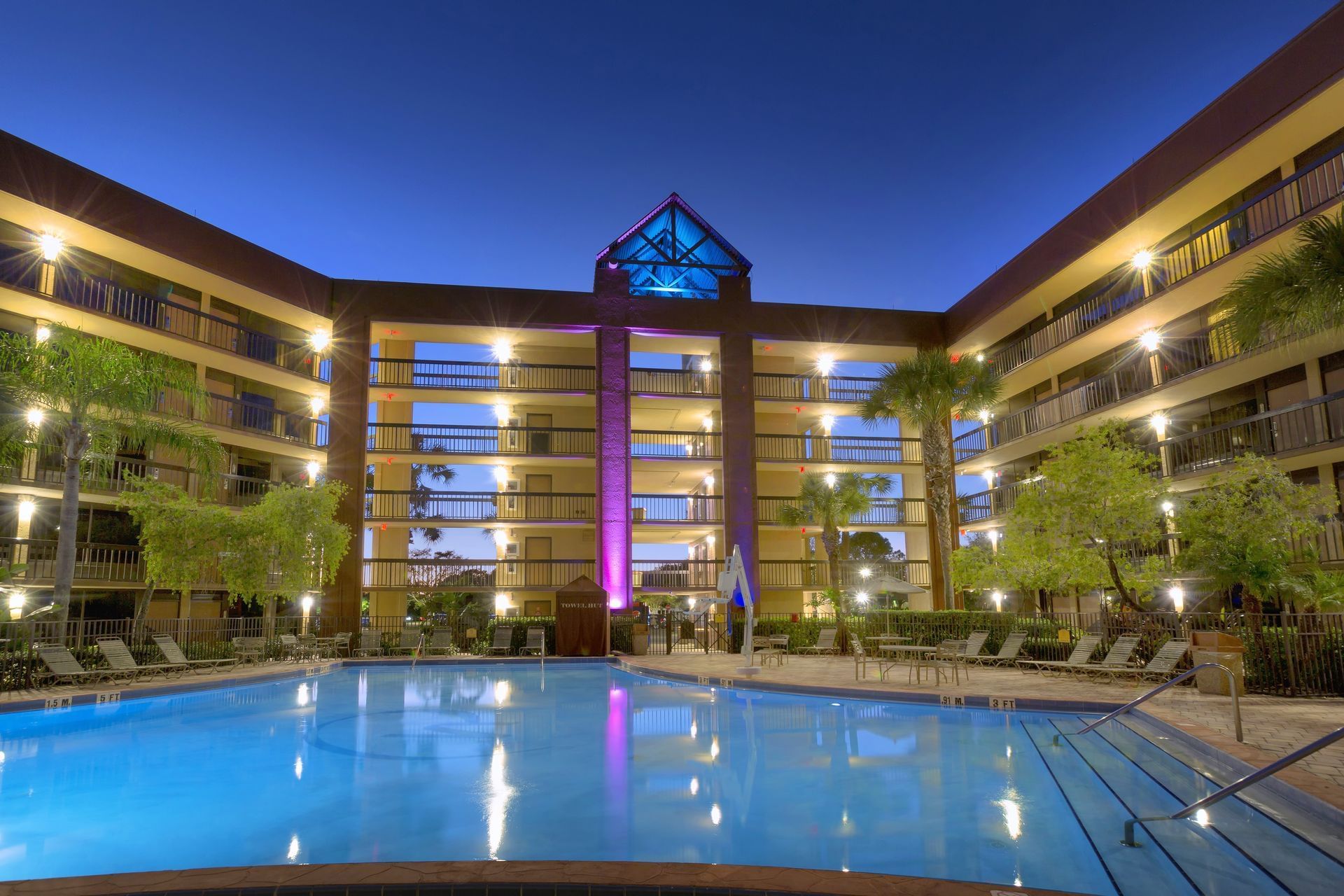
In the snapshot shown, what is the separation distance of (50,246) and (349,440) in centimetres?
909

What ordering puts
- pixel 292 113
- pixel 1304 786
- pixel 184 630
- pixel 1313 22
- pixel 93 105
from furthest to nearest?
pixel 292 113, pixel 93 105, pixel 184 630, pixel 1313 22, pixel 1304 786

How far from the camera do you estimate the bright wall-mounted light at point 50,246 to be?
65.5 feet

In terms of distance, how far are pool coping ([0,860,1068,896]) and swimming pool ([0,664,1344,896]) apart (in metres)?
1.01

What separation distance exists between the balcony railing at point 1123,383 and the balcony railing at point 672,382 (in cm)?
928

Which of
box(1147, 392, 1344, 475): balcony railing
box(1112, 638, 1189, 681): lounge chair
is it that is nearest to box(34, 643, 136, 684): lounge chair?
box(1112, 638, 1189, 681): lounge chair

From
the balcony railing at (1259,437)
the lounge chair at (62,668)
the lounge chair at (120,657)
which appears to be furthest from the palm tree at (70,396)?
the balcony railing at (1259,437)

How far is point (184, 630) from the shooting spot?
18531mm

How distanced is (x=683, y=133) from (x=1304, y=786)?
1947 inches

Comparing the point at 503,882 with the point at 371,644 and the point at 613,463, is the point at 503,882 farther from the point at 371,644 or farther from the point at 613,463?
the point at 613,463

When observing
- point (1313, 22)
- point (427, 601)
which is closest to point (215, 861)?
point (1313, 22)

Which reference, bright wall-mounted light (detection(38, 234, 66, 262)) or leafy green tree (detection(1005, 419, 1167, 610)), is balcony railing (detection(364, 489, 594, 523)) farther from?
leafy green tree (detection(1005, 419, 1167, 610))

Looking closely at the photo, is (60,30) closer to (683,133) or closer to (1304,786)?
(1304,786)

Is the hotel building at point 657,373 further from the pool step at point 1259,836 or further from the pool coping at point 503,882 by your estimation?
the pool coping at point 503,882

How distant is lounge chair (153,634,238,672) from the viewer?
1612 cm
